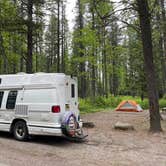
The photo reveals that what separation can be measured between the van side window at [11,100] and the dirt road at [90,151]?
1.13m

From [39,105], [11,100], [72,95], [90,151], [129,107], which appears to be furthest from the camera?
[129,107]

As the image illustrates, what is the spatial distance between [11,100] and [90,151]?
3577 millimetres

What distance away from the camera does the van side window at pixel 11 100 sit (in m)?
8.91

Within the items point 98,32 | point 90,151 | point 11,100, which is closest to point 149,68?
point 90,151

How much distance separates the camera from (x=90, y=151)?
7211 mm

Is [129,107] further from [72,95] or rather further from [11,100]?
[11,100]

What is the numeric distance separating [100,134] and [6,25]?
33.0 ft

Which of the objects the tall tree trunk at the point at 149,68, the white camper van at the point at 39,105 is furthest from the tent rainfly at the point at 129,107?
the white camper van at the point at 39,105

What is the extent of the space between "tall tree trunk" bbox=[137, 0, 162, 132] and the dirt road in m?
0.74

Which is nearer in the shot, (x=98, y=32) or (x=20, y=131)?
(x=20, y=131)

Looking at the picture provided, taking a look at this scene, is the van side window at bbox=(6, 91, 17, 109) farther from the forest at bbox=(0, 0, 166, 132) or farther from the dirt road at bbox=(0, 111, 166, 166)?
the forest at bbox=(0, 0, 166, 132)

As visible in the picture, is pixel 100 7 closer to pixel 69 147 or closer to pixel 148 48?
pixel 148 48

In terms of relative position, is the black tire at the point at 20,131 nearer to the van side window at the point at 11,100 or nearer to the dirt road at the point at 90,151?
the dirt road at the point at 90,151

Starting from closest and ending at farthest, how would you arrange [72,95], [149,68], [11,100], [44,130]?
[44,130] → [72,95] → [11,100] → [149,68]
